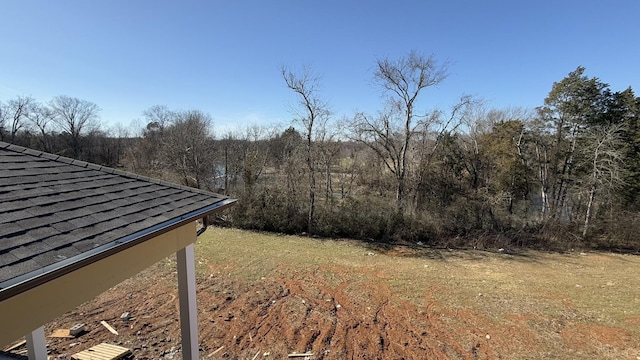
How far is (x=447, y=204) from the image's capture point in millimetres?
11562

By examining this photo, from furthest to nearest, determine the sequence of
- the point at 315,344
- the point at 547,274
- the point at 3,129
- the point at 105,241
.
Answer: the point at 3,129
the point at 547,274
the point at 315,344
the point at 105,241

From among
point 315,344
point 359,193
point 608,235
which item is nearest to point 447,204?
point 359,193

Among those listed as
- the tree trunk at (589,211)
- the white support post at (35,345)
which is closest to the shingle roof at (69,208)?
the white support post at (35,345)

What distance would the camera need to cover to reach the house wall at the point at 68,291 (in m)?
1.38

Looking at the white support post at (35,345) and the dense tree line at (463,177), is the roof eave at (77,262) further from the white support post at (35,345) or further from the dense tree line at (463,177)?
the dense tree line at (463,177)

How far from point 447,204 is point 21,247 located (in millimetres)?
12115

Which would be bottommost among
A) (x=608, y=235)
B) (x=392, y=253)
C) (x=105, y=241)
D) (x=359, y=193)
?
(x=392, y=253)

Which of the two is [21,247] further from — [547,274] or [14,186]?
[547,274]

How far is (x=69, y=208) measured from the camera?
6.48ft

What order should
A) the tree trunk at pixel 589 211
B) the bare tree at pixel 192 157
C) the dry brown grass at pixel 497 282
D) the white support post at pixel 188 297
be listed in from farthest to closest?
the bare tree at pixel 192 157
the tree trunk at pixel 589 211
the dry brown grass at pixel 497 282
the white support post at pixel 188 297

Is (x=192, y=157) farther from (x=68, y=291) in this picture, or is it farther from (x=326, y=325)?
(x=68, y=291)

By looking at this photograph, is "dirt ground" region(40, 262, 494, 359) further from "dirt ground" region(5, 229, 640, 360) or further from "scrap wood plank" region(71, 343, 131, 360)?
"scrap wood plank" region(71, 343, 131, 360)

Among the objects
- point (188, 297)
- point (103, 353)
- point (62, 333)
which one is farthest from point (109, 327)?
point (188, 297)

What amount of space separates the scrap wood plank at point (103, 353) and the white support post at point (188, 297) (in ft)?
4.76
